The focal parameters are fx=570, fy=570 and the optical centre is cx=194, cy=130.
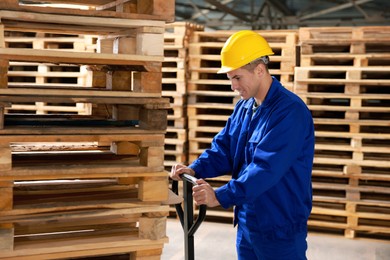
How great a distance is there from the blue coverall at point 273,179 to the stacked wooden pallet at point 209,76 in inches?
157

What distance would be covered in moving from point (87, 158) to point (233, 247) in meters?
3.80

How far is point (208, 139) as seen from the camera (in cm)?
813

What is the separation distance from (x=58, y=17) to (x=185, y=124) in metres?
5.26

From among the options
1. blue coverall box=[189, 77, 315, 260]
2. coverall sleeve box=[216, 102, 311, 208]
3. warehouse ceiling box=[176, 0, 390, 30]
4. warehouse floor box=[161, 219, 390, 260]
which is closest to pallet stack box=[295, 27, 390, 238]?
warehouse floor box=[161, 219, 390, 260]

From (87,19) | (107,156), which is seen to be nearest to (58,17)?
(87,19)

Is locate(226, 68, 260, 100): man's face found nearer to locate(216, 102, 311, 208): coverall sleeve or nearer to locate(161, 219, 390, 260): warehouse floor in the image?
locate(216, 102, 311, 208): coverall sleeve

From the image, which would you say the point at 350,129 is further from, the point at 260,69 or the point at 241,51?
the point at 241,51

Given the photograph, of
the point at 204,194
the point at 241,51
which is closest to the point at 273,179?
the point at 204,194

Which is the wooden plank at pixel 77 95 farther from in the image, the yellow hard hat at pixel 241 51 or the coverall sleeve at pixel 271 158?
the coverall sleeve at pixel 271 158

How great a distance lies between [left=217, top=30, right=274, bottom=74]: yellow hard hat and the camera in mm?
3680

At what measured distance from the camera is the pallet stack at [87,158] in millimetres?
3172

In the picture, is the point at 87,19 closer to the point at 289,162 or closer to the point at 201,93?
the point at 289,162

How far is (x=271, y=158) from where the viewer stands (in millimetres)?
3471

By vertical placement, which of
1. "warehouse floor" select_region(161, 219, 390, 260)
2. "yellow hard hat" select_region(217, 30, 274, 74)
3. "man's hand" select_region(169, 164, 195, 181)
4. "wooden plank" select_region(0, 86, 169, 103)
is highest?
"yellow hard hat" select_region(217, 30, 274, 74)
